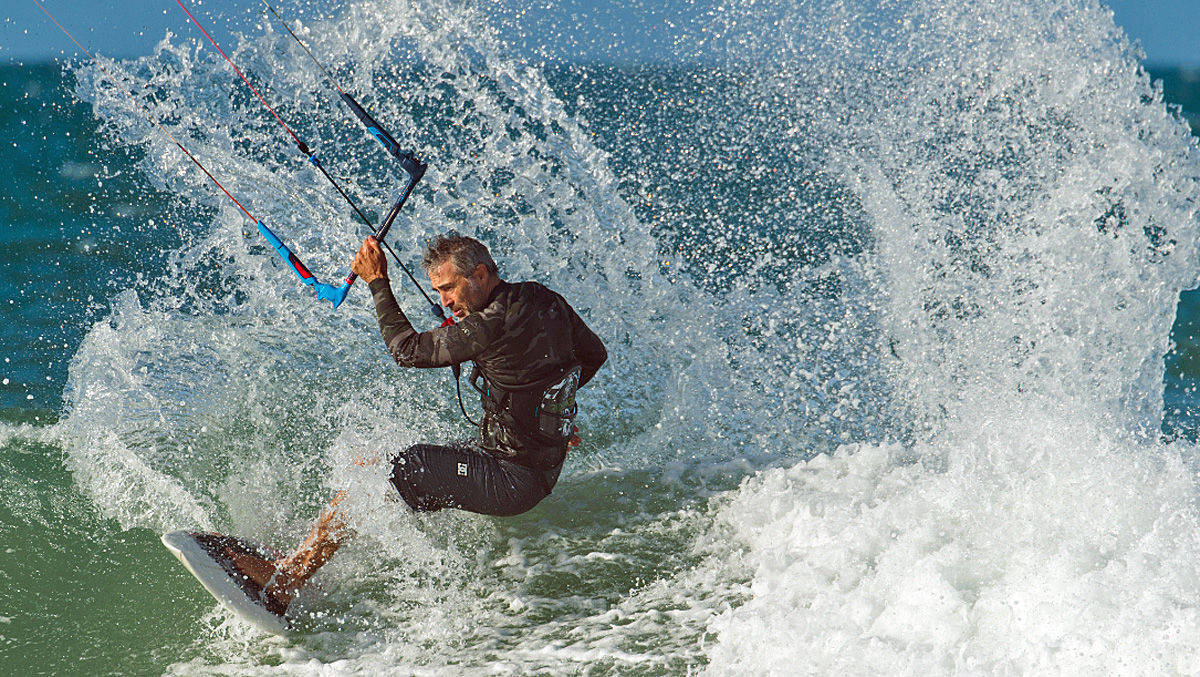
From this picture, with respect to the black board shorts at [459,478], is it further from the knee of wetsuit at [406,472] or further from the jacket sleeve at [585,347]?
the jacket sleeve at [585,347]

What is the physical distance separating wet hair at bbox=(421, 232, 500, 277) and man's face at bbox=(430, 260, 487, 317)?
0.7 inches

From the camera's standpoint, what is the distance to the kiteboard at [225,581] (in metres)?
3.78

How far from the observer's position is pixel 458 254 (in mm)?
3934

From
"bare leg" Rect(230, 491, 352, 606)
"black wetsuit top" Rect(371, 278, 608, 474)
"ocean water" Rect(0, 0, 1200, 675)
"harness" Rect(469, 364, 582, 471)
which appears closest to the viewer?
"ocean water" Rect(0, 0, 1200, 675)

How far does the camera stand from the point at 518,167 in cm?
665

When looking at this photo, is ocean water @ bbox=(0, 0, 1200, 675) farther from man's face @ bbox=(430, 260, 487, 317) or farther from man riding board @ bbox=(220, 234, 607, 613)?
man's face @ bbox=(430, 260, 487, 317)

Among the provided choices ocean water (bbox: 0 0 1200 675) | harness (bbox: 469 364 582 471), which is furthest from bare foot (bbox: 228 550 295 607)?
harness (bbox: 469 364 582 471)

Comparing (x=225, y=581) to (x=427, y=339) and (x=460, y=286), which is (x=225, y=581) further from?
(x=460, y=286)

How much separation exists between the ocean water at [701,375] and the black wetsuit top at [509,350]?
2.07 ft

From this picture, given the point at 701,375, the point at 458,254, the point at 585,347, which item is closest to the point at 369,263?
the point at 458,254

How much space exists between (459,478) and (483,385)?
18.2 inches

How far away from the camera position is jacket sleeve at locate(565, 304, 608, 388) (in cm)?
442

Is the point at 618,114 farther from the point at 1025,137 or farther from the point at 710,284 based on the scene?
the point at 1025,137

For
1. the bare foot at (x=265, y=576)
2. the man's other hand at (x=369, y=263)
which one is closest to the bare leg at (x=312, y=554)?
the bare foot at (x=265, y=576)
